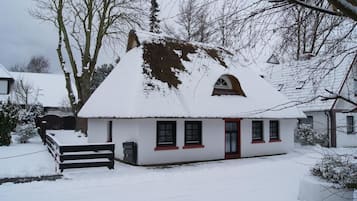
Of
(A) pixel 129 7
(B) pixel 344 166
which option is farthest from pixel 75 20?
(B) pixel 344 166

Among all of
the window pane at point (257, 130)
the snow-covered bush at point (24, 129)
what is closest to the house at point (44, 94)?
the snow-covered bush at point (24, 129)

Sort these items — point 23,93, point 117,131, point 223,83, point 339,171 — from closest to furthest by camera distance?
point 339,171 → point 117,131 → point 223,83 → point 23,93

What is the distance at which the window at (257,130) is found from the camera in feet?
53.1

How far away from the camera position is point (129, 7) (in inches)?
888

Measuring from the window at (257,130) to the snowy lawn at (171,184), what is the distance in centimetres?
339

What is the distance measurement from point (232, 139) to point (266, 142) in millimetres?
2179

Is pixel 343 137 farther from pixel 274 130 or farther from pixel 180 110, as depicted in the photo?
pixel 180 110

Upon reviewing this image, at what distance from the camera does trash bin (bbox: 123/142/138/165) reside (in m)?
12.6

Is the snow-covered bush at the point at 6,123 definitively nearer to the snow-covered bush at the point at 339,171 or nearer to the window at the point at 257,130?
the window at the point at 257,130

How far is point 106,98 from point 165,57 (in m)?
3.41

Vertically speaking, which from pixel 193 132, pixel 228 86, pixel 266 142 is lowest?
pixel 266 142

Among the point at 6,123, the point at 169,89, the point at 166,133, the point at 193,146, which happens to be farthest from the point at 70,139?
the point at 193,146

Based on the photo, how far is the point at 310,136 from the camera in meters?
20.6

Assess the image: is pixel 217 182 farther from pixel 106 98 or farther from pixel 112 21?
pixel 112 21
